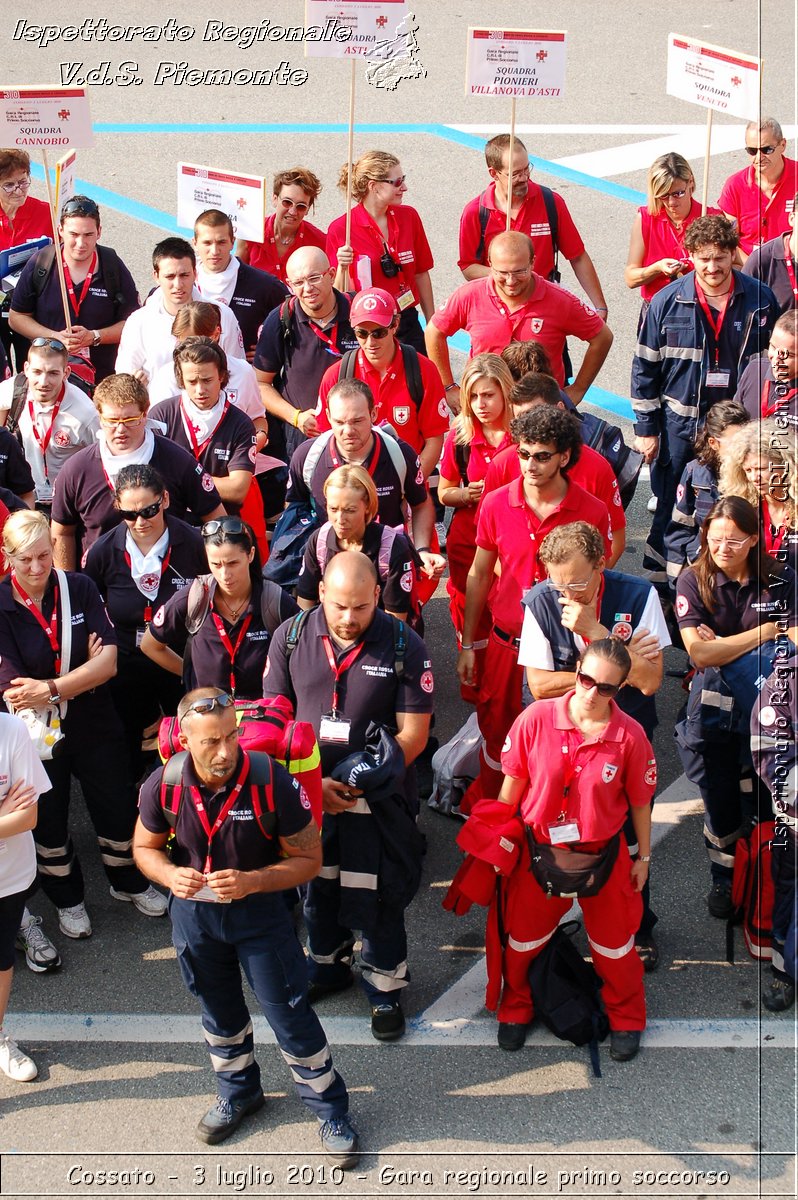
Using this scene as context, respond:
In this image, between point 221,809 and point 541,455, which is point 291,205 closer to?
point 541,455

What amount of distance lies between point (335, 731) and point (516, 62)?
5.33 meters

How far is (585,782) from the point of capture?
5.52 metres

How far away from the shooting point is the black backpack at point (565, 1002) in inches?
232

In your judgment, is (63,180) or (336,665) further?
(63,180)

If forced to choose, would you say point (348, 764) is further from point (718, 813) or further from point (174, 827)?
point (718, 813)

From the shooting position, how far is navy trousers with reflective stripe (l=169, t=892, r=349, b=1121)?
5223mm

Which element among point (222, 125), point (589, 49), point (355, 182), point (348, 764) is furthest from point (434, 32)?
point (348, 764)

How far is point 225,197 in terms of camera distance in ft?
31.1

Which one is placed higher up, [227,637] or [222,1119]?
[227,637]

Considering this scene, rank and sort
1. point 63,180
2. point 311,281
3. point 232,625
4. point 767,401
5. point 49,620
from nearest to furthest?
point 49,620
point 232,625
point 767,401
point 311,281
point 63,180

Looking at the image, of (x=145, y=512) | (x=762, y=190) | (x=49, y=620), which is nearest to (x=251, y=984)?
(x=49, y=620)

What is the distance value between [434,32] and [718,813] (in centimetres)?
1592

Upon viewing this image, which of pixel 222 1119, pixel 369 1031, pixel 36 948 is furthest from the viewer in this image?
pixel 36 948

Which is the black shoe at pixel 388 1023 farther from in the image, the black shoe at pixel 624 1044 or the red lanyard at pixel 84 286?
the red lanyard at pixel 84 286
